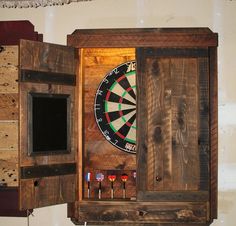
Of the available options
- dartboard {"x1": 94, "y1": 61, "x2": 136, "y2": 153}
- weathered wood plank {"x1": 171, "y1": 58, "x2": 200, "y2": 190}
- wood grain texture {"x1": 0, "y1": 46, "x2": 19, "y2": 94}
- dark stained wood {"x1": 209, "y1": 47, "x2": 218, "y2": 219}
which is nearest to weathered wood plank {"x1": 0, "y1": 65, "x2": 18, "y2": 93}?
wood grain texture {"x1": 0, "y1": 46, "x2": 19, "y2": 94}

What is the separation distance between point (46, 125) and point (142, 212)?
1.17m

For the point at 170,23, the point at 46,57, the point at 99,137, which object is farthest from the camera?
the point at 99,137

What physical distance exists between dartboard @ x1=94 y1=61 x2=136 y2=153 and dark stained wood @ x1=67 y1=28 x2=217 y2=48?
52 centimetres

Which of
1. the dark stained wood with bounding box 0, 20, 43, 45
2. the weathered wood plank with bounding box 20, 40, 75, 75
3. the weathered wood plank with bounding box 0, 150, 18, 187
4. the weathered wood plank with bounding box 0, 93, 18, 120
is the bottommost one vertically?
the weathered wood plank with bounding box 0, 150, 18, 187

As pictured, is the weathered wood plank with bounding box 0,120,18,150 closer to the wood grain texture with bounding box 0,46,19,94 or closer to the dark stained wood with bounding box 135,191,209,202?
the wood grain texture with bounding box 0,46,19,94

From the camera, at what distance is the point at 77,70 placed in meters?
3.30

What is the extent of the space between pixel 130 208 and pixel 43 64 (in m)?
1.50

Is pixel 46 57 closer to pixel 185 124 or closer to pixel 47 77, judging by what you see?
pixel 47 77

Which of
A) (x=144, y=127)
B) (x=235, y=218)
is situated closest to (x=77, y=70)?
(x=144, y=127)

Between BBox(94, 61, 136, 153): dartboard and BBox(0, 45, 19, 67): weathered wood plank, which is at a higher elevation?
BBox(0, 45, 19, 67): weathered wood plank

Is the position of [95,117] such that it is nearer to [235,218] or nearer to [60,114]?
[60,114]

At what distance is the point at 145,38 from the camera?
323 centimetres

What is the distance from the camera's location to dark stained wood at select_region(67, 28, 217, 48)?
3215 millimetres

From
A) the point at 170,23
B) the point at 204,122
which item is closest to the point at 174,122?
the point at 204,122
